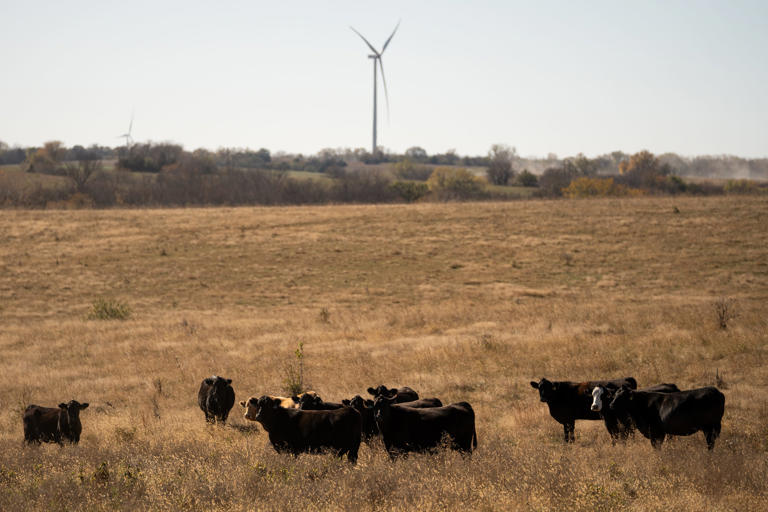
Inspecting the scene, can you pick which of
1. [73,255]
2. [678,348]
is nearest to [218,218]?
[73,255]

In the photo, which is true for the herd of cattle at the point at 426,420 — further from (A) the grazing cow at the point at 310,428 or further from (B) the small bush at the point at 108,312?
(B) the small bush at the point at 108,312

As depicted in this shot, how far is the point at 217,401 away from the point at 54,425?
301 cm

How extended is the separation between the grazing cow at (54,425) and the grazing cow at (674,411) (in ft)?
31.4

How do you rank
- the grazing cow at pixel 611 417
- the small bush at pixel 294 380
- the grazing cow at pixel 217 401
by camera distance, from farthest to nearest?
the small bush at pixel 294 380 < the grazing cow at pixel 217 401 < the grazing cow at pixel 611 417

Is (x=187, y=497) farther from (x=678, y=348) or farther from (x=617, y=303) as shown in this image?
(x=617, y=303)

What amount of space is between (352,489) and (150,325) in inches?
850

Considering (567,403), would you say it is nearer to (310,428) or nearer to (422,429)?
(422,429)

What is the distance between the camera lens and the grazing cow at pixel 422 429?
34.4 feet

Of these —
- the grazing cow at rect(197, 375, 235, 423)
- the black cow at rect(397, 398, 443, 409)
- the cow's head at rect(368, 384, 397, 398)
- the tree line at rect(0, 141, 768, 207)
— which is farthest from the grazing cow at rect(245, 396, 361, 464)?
the tree line at rect(0, 141, 768, 207)

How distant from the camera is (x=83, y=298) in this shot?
37188 millimetres

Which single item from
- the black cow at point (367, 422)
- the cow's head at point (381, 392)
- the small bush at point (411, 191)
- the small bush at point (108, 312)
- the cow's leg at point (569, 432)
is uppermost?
the small bush at point (411, 191)

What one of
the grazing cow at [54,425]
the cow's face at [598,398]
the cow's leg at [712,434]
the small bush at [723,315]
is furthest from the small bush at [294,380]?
the small bush at [723,315]

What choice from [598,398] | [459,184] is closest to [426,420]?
[598,398]

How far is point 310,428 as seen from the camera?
10422 mm
